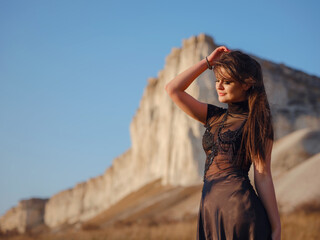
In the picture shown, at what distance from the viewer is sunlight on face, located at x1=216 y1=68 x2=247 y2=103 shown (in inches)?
112

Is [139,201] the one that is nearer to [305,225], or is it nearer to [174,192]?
[174,192]

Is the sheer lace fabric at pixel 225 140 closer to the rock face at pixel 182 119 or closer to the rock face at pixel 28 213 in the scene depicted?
the rock face at pixel 182 119

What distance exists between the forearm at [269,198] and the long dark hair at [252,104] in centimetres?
10

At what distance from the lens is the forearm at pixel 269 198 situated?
8.41 ft

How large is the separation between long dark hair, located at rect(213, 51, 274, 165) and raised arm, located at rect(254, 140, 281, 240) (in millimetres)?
46

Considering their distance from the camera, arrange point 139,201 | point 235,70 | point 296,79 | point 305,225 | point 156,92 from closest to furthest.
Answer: point 235,70, point 305,225, point 139,201, point 296,79, point 156,92

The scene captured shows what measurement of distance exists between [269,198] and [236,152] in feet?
1.06

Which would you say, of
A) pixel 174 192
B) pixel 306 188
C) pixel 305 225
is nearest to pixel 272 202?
pixel 305 225

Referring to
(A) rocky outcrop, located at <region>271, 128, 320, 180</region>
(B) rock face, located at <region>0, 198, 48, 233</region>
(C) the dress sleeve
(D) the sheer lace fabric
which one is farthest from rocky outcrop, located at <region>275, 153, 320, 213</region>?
(B) rock face, located at <region>0, 198, 48, 233</region>

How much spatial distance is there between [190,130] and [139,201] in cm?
697

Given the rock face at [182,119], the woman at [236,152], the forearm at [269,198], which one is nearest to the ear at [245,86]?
the woman at [236,152]

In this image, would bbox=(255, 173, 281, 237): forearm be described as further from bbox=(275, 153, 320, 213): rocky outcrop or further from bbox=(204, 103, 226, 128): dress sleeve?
bbox=(275, 153, 320, 213): rocky outcrop

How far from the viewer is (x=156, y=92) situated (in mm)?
46281

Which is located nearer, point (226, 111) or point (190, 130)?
point (226, 111)
